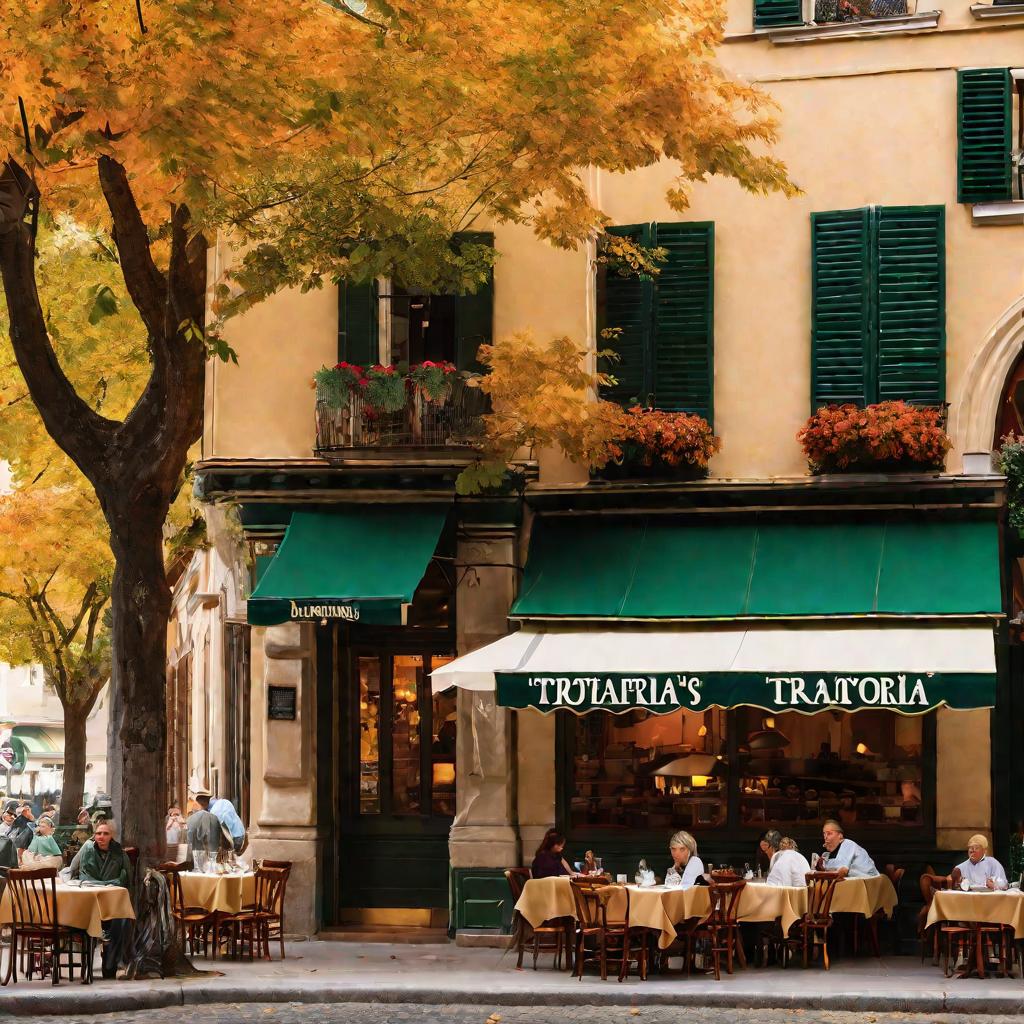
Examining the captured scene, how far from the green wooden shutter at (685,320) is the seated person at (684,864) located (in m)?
4.57

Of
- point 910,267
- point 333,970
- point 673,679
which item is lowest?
point 333,970

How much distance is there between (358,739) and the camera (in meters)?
20.4

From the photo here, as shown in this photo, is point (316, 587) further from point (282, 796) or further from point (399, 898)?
point (399, 898)

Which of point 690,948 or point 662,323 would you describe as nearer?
point 690,948

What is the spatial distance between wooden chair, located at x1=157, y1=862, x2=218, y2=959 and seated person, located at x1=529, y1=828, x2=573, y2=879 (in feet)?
9.96

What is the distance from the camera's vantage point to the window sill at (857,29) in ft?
63.4

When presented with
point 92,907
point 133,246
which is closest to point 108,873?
point 92,907

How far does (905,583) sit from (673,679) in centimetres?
264

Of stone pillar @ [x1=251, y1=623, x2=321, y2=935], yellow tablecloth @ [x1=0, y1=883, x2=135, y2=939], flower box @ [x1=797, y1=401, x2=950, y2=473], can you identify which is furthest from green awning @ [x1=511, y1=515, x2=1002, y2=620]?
yellow tablecloth @ [x1=0, y1=883, x2=135, y2=939]

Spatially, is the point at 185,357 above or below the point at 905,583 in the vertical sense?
above

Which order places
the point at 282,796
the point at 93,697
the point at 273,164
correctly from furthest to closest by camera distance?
the point at 93,697 < the point at 282,796 < the point at 273,164

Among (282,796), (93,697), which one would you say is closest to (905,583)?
(282,796)

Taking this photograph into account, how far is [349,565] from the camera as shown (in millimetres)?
19016

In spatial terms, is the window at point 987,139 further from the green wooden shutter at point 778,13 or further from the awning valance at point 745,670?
the awning valance at point 745,670
